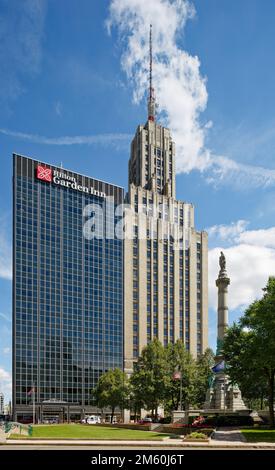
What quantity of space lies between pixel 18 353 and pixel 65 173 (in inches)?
2007

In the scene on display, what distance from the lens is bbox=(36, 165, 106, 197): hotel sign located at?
144 meters

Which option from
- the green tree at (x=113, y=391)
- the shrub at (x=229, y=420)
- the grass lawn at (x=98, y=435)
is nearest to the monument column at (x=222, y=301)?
the shrub at (x=229, y=420)

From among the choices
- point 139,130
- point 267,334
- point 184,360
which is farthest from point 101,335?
point 267,334

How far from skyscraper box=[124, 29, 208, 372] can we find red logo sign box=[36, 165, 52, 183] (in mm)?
24013

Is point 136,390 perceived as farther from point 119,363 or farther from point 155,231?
point 155,231

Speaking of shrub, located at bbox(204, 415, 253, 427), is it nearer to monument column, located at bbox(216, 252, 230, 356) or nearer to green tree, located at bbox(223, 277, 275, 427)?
green tree, located at bbox(223, 277, 275, 427)

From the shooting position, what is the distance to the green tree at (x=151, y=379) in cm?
8844

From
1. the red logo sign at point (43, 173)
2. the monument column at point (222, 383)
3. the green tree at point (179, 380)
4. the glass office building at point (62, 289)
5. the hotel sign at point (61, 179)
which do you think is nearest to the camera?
the monument column at point (222, 383)

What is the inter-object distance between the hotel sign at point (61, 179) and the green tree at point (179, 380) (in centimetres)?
6745

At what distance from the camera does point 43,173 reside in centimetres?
14375

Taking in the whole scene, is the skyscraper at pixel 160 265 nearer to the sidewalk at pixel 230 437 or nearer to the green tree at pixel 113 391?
the green tree at pixel 113 391

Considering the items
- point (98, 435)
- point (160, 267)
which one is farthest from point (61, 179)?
point (98, 435)

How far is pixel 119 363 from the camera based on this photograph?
146625 mm

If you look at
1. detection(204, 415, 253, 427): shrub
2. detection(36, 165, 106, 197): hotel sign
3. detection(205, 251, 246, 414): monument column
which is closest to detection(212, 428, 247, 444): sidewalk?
detection(204, 415, 253, 427): shrub
